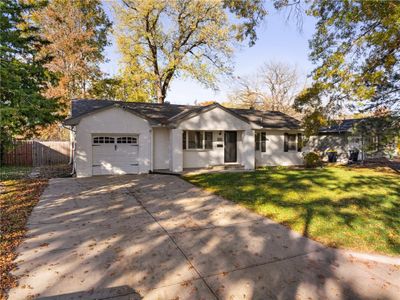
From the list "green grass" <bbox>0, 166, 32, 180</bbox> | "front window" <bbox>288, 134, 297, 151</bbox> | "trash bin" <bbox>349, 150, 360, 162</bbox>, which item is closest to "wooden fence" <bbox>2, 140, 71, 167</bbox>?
"green grass" <bbox>0, 166, 32, 180</bbox>

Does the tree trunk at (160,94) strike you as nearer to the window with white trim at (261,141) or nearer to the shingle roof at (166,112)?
the shingle roof at (166,112)

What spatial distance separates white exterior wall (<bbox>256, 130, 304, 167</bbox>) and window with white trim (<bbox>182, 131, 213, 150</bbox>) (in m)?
3.91

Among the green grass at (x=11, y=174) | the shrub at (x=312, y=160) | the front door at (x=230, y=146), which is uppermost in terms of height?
the front door at (x=230, y=146)

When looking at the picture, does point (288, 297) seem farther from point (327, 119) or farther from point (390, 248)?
point (327, 119)

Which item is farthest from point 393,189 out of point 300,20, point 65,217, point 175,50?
point 175,50

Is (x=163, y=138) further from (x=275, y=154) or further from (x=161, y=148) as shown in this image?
(x=275, y=154)

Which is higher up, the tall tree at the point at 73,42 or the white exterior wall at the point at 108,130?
the tall tree at the point at 73,42

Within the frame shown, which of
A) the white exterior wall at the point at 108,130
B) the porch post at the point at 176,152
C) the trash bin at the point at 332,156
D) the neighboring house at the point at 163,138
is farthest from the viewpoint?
the trash bin at the point at 332,156

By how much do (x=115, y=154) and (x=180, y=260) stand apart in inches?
417

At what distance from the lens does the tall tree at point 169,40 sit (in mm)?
24656

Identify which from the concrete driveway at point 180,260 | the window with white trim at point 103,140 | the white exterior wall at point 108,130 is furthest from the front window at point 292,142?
the concrete driveway at point 180,260

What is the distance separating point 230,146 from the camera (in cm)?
1681

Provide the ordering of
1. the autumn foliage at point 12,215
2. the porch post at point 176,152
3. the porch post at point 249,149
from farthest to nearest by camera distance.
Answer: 1. the porch post at point 249,149
2. the porch post at point 176,152
3. the autumn foliage at point 12,215

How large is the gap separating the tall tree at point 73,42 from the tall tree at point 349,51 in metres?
20.0
